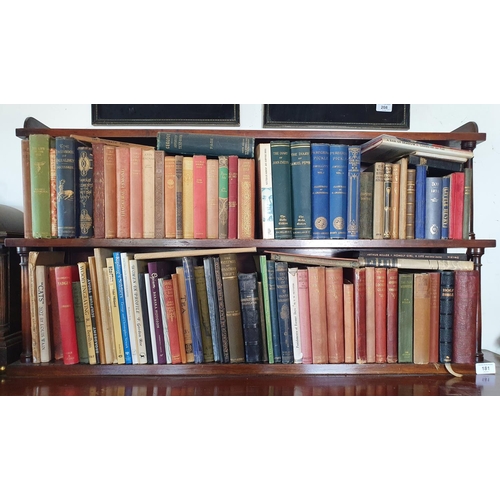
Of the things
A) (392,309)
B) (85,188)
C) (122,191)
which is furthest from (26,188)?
(392,309)

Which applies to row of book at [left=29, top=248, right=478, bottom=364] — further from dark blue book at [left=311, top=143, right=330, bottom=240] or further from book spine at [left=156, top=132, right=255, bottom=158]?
book spine at [left=156, top=132, right=255, bottom=158]

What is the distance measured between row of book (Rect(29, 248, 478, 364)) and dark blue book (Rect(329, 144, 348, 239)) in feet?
0.39

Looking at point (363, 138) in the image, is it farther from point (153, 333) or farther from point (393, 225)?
point (153, 333)

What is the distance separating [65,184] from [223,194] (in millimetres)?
442

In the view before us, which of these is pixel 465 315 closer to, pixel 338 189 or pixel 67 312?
pixel 338 189

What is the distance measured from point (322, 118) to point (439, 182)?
0.48 m

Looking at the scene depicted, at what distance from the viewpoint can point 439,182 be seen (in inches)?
47.3

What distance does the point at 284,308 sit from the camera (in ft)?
3.88

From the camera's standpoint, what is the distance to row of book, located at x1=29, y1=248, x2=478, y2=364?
1173 millimetres

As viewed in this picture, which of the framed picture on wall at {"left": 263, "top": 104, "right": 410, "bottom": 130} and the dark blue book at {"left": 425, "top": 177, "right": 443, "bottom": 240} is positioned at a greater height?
the framed picture on wall at {"left": 263, "top": 104, "right": 410, "bottom": 130}

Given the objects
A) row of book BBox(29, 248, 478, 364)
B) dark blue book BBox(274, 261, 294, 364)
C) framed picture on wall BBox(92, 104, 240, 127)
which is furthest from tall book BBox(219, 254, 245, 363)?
framed picture on wall BBox(92, 104, 240, 127)

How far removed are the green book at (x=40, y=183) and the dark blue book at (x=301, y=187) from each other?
70 centimetres

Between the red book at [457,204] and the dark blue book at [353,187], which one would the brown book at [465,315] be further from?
the dark blue book at [353,187]

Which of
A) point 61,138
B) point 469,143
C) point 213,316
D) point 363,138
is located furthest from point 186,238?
point 469,143
